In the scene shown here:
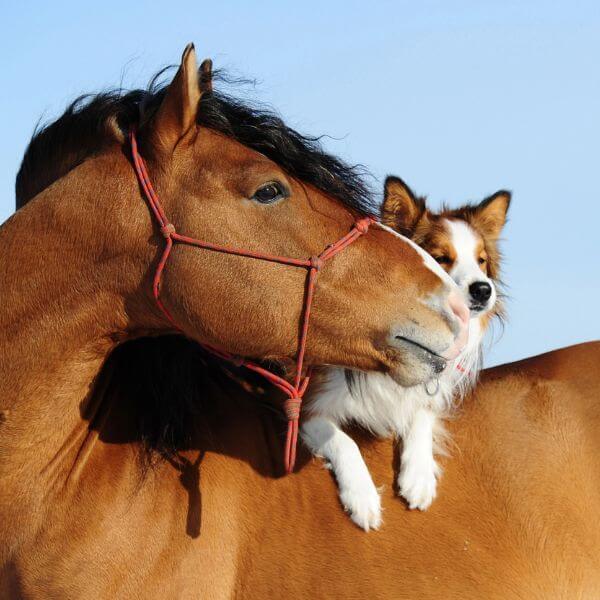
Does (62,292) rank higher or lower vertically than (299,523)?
higher

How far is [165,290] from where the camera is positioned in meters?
3.61

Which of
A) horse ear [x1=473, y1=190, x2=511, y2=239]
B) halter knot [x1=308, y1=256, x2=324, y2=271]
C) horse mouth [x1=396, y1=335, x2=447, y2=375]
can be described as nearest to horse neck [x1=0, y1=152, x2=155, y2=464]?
halter knot [x1=308, y1=256, x2=324, y2=271]

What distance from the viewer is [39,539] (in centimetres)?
371

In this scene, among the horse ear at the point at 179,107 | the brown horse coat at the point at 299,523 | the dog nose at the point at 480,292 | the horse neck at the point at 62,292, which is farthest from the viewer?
the dog nose at the point at 480,292

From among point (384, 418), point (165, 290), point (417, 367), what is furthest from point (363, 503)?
point (165, 290)

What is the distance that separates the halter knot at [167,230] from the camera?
141 inches

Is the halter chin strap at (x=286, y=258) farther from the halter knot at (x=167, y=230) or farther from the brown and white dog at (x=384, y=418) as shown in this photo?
the brown and white dog at (x=384, y=418)

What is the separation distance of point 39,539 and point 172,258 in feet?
4.34

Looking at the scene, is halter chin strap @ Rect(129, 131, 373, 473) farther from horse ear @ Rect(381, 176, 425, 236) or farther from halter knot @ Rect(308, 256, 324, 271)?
horse ear @ Rect(381, 176, 425, 236)

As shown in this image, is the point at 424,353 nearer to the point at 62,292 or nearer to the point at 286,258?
the point at 286,258

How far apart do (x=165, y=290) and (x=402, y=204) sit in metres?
2.66

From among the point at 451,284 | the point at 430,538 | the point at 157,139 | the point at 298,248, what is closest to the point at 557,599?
the point at 430,538

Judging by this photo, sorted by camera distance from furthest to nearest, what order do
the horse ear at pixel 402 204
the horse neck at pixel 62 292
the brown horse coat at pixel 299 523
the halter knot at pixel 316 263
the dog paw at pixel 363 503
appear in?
1. the horse ear at pixel 402 204
2. the dog paw at pixel 363 503
3. the brown horse coat at pixel 299 523
4. the horse neck at pixel 62 292
5. the halter knot at pixel 316 263

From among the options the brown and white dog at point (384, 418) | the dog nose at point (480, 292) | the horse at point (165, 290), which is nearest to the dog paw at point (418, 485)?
the brown and white dog at point (384, 418)
